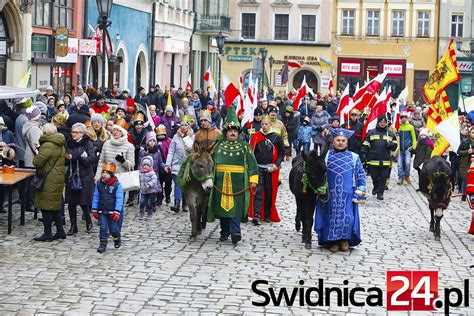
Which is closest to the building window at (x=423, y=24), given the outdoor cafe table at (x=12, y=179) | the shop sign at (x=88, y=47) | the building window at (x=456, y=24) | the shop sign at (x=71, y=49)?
the building window at (x=456, y=24)

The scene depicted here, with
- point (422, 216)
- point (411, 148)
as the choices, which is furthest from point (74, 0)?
point (422, 216)

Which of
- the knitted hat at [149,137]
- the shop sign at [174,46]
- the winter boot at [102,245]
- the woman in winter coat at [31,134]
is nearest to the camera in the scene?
the winter boot at [102,245]

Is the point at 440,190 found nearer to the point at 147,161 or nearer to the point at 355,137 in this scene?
the point at 147,161

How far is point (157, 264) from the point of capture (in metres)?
12.9

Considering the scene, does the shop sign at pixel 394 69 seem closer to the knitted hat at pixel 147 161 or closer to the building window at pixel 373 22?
the building window at pixel 373 22

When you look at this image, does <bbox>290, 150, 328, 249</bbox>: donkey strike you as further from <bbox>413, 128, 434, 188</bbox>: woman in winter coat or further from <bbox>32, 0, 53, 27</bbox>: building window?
<bbox>32, 0, 53, 27</bbox>: building window

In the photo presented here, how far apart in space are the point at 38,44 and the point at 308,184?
15.6 m

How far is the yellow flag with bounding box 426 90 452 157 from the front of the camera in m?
17.3

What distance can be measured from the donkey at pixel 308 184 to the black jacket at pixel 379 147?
5.96 meters

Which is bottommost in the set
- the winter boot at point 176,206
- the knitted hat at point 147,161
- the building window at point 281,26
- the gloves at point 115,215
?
the winter boot at point 176,206

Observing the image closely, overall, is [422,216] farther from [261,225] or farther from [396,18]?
[396,18]

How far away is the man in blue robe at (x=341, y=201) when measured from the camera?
46.0 feet

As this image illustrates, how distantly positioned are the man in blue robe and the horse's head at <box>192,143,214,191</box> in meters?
1.55

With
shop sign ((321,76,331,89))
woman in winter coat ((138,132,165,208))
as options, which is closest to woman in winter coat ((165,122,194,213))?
woman in winter coat ((138,132,165,208))
